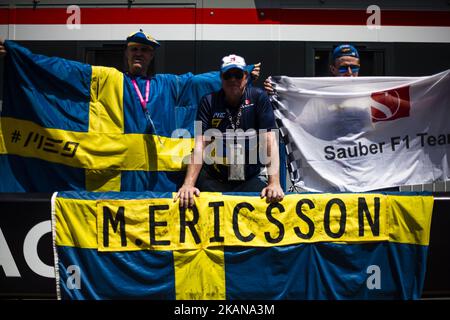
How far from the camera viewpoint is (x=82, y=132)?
15.9 ft

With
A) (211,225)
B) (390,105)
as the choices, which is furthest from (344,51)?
(211,225)

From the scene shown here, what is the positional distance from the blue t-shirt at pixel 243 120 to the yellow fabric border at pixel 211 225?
0.42 meters

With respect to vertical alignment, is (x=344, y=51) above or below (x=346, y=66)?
above

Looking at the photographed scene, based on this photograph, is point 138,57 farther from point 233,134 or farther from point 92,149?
point 233,134

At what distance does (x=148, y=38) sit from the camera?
4766 millimetres

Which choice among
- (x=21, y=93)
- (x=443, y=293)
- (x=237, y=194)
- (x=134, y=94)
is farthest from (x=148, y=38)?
(x=443, y=293)

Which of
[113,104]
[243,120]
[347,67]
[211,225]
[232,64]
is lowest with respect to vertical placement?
[211,225]

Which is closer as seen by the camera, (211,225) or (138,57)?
(211,225)

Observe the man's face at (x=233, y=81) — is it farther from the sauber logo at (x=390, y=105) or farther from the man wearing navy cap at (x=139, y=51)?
the sauber logo at (x=390, y=105)

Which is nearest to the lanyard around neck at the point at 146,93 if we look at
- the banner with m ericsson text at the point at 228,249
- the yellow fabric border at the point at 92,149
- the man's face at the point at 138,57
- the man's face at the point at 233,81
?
the man's face at the point at 138,57

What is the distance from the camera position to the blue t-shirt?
437 centimetres

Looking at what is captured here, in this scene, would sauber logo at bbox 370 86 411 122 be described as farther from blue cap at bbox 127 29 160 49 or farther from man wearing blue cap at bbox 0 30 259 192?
blue cap at bbox 127 29 160 49

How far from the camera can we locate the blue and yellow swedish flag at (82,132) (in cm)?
479

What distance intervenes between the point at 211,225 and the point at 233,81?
1121mm
